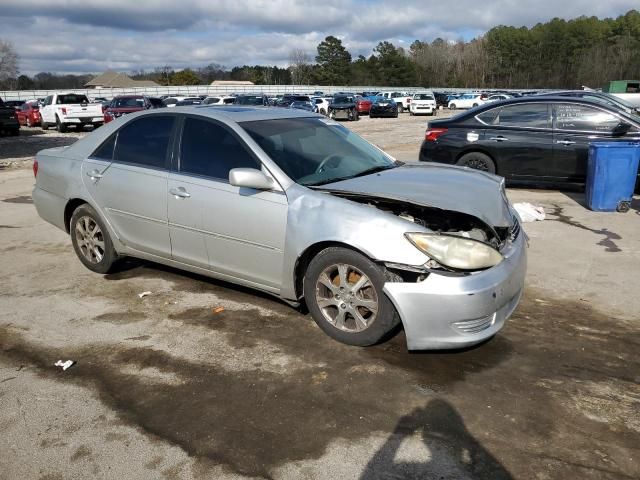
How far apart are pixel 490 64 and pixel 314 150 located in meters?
104

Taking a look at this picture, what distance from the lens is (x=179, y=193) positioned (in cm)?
437

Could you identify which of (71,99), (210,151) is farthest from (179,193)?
(71,99)

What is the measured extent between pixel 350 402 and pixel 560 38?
102981 mm

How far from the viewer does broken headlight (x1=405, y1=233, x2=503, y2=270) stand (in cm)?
331

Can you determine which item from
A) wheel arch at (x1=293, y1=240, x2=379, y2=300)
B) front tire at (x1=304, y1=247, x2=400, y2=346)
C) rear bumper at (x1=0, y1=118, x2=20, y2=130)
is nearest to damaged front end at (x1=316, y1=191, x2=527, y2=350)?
front tire at (x1=304, y1=247, x2=400, y2=346)

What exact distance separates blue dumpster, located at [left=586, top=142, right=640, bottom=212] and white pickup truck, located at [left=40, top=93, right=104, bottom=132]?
21.8 metres

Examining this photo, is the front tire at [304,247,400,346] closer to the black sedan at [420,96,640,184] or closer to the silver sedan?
the silver sedan

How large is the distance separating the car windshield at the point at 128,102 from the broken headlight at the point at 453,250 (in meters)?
23.5

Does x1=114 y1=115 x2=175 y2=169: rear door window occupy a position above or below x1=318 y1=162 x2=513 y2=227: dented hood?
above

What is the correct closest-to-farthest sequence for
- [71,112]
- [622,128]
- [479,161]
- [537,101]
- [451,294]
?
[451,294] < [622,128] < [537,101] < [479,161] < [71,112]

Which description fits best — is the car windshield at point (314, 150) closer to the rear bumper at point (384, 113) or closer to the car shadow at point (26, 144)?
the car shadow at point (26, 144)

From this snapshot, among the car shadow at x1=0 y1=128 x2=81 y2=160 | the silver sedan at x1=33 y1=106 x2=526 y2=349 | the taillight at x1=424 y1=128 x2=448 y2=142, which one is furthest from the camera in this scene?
the car shadow at x1=0 y1=128 x2=81 y2=160

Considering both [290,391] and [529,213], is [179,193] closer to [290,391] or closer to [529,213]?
[290,391]

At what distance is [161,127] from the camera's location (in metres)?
4.69
